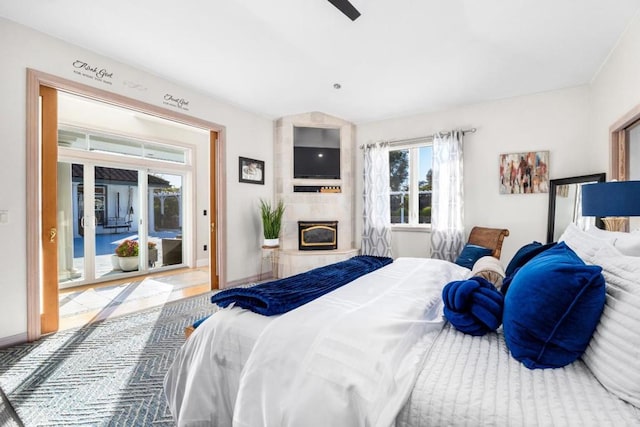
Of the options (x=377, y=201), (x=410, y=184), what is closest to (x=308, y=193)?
(x=377, y=201)

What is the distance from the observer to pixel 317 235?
460cm

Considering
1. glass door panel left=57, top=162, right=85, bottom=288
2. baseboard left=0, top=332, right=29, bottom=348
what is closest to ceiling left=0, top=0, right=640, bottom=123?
glass door panel left=57, top=162, right=85, bottom=288

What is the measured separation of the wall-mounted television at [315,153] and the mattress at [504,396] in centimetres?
391

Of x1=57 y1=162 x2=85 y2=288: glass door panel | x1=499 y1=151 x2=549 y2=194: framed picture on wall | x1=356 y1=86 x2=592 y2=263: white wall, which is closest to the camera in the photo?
x1=356 y1=86 x2=592 y2=263: white wall

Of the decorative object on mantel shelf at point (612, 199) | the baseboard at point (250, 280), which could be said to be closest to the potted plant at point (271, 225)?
the baseboard at point (250, 280)

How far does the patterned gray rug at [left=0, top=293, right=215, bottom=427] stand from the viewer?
1.57m

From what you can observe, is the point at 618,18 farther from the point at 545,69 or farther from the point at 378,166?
the point at 378,166

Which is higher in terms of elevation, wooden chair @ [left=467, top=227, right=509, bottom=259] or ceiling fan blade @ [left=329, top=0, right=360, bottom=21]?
ceiling fan blade @ [left=329, top=0, right=360, bottom=21]

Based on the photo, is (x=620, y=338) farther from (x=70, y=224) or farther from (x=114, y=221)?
(x=114, y=221)

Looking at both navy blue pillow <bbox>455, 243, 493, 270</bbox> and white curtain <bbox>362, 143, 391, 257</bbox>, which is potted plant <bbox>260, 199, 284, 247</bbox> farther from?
navy blue pillow <bbox>455, 243, 493, 270</bbox>

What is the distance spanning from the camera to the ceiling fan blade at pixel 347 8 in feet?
6.43

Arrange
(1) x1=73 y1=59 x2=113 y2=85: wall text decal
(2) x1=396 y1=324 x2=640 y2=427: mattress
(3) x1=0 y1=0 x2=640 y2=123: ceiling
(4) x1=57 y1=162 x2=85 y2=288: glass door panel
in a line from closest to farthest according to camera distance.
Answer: (2) x1=396 y1=324 x2=640 y2=427: mattress < (3) x1=0 y1=0 x2=640 y2=123: ceiling < (1) x1=73 y1=59 x2=113 y2=85: wall text decal < (4) x1=57 y1=162 x2=85 y2=288: glass door panel

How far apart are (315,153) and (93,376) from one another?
12.3 ft

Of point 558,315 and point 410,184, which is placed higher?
point 410,184
